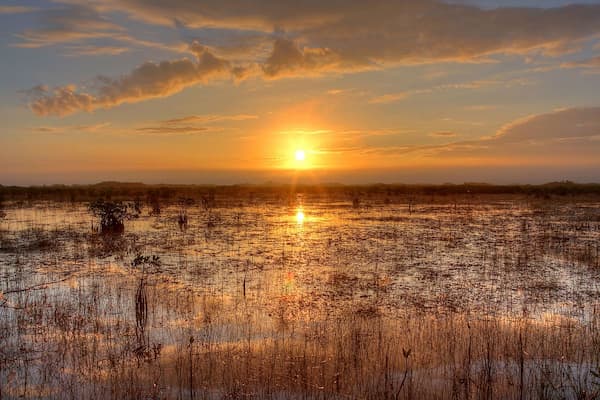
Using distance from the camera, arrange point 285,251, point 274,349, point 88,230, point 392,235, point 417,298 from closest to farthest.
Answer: point 274,349 → point 417,298 → point 285,251 → point 392,235 → point 88,230

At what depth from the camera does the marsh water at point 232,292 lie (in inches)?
294

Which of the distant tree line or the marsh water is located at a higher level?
Answer: the distant tree line

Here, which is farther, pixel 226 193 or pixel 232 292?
pixel 226 193

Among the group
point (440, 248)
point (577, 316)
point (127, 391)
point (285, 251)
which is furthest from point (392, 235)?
point (127, 391)

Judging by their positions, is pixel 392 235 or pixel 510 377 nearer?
pixel 510 377

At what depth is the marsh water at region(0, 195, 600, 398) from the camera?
7465mm

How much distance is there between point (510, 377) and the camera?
715 cm

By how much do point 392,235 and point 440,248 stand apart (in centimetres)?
361

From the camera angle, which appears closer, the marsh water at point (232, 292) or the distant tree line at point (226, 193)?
the marsh water at point (232, 292)

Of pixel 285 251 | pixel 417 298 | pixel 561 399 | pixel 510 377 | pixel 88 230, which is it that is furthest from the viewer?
pixel 88 230

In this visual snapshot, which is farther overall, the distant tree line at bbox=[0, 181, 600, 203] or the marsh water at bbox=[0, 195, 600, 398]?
the distant tree line at bbox=[0, 181, 600, 203]

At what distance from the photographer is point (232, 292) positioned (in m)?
12.2

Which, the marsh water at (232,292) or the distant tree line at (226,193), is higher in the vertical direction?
the distant tree line at (226,193)

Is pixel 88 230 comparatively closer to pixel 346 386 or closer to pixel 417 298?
pixel 417 298
